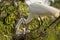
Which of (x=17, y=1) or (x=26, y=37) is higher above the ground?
(x=17, y=1)

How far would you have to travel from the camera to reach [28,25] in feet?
7.45

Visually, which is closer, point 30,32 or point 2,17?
point 30,32

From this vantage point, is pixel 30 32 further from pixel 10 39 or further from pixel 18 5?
pixel 18 5

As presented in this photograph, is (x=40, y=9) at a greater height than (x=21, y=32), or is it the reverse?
(x=40, y=9)

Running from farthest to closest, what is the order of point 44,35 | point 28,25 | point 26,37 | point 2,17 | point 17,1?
point 17,1 → point 2,17 → point 28,25 → point 26,37 → point 44,35

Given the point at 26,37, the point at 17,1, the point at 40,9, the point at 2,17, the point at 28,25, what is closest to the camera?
the point at 40,9

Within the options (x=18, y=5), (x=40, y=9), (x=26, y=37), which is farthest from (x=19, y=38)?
(x=18, y=5)

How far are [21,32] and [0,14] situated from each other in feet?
1.89

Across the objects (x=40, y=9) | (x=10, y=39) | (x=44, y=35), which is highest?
(x=40, y=9)

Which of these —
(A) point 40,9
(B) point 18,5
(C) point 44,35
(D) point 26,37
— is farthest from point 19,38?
(B) point 18,5

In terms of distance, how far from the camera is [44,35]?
6.02 ft

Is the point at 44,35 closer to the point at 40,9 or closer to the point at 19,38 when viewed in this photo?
the point at 19,38

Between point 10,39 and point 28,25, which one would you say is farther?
point 28,25

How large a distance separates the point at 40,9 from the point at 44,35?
39cm
